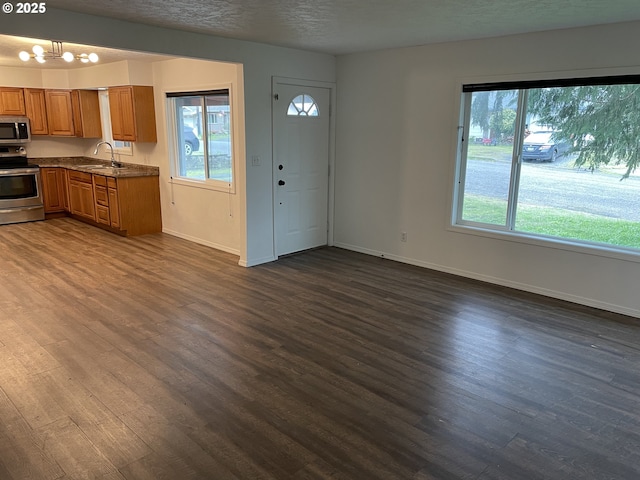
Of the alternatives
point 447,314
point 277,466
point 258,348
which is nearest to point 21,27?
point 258,348

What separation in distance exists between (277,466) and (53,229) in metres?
6.56

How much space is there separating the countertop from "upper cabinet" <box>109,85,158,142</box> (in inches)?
18.9

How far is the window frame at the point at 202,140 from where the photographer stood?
218 inches

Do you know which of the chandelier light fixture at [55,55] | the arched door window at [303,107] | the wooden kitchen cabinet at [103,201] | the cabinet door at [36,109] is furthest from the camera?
the cabinet door at [36,109]

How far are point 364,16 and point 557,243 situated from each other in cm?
279

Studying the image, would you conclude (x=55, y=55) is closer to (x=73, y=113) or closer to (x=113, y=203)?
(x=113, y=203)

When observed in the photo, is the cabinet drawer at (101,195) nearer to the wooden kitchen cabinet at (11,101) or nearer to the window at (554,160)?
the wooden kitchen cabinet at (11,101)

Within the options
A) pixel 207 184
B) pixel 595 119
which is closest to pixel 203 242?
pixel 207 184

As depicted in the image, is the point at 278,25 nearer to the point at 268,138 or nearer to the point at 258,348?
the point at 268,138

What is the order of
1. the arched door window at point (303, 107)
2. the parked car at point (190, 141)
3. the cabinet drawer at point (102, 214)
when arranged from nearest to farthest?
the arched door window at point (303, 107) < the parked car at point (190, 141) < the cabinet drawer at point (102, 214)

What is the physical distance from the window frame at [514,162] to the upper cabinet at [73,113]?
6.19 meters

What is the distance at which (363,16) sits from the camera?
372 cm

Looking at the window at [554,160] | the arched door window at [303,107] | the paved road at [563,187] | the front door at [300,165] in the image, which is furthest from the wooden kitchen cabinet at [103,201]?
the paved road at [563,187]

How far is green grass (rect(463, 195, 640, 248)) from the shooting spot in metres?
4.20
